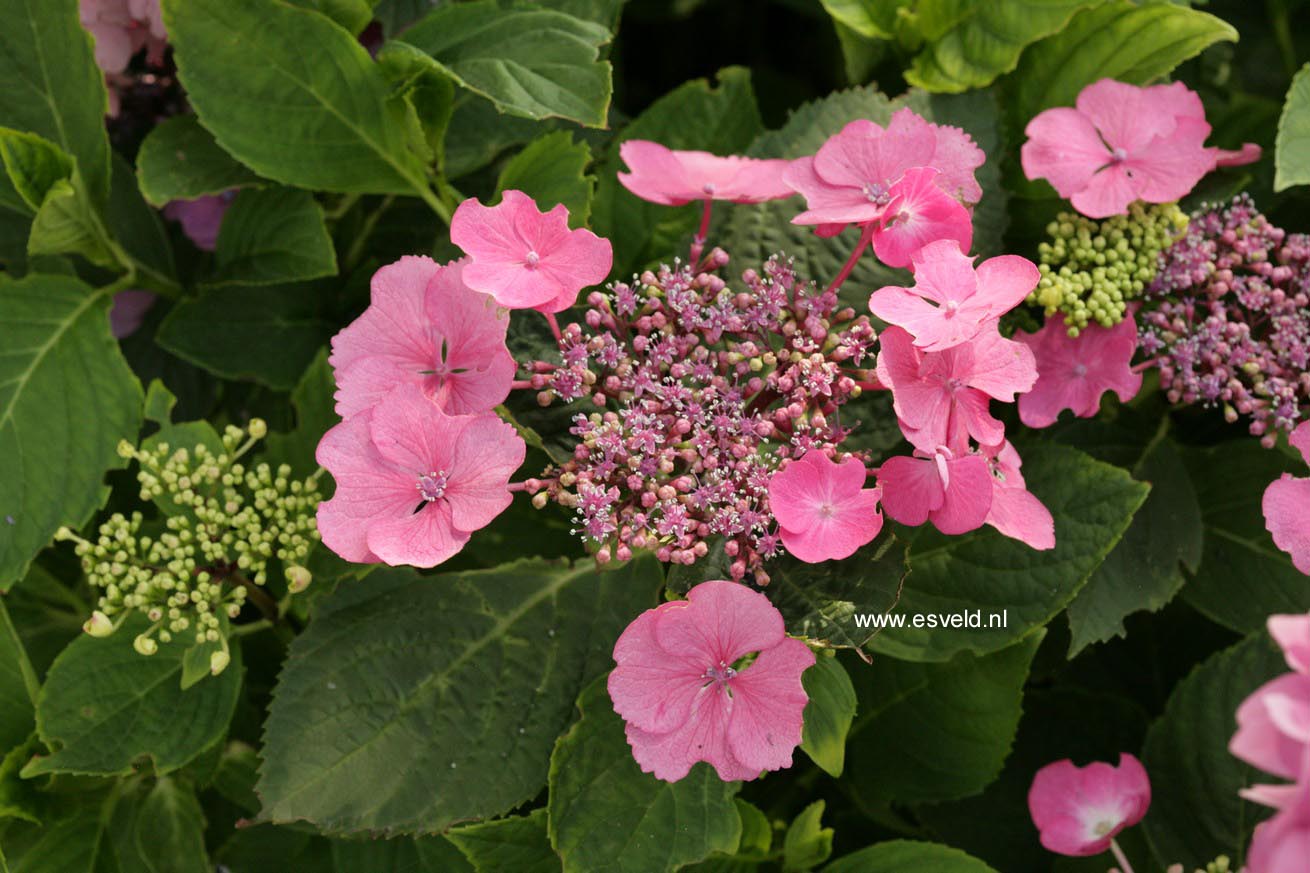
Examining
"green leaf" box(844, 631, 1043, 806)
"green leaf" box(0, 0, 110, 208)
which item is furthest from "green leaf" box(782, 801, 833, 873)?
"green leaf" box(0, 0, 110, 208)

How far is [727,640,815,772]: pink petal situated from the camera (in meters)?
0.75

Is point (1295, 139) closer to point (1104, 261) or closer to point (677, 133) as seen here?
point (1104, 261)

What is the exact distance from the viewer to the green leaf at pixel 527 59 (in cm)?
94

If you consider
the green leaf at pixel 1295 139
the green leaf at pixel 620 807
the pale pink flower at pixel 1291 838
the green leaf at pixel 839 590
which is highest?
the green leaf at pixel 1295 139

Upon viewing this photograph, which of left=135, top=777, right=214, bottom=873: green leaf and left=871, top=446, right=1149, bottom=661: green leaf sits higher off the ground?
left=871, top=446, right=1149, bottom=661: green leaf

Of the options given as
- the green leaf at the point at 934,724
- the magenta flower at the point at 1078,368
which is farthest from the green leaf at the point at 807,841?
the magenta flower at the point at 1078,368

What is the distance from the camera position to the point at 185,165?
108 centimetres

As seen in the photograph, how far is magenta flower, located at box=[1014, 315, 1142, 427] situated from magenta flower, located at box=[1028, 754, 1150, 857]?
12.5 inches

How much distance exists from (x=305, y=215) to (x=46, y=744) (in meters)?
0.50

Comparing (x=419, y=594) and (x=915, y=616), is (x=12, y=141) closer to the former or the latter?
(x=419, y=594)

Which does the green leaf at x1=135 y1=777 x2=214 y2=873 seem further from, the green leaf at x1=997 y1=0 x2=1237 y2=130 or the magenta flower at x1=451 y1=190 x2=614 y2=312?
the green leaf at x1=997 y1=0 x2=1237 y2=130

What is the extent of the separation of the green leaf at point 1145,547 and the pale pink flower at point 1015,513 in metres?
0.18

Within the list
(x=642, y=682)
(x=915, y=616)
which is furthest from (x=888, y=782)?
(x=642, y=682)

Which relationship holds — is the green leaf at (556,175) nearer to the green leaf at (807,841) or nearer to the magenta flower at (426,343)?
the magenta flower at (426,343)
